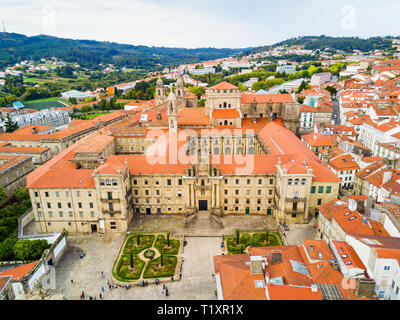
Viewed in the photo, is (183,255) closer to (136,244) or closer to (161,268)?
(161,268)

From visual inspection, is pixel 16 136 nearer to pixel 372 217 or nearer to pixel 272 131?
pixel 272 131

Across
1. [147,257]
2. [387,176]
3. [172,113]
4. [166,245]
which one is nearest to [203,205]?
[166,245]

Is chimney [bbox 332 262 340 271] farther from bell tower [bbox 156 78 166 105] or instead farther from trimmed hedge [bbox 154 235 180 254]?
bell tower [bbox 156 78 166 105]

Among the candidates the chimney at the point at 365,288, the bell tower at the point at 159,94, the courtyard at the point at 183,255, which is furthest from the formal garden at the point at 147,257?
the bell tower at the point at 159,94

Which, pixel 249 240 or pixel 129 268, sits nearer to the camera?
pixel 129 268

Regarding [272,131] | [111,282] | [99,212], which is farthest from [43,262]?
[272,131]

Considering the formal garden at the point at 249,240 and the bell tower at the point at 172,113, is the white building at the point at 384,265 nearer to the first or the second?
the formal garden at the point at 249,240

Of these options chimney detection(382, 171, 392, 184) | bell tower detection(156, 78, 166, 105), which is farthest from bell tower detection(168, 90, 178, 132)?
chimney detection(382, 171, 392, 184)
